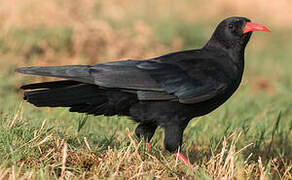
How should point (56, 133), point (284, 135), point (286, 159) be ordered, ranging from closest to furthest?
point (56, 133) < point (286, 159) < point (284, 135)

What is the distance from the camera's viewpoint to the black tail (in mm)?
3637

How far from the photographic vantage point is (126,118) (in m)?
4.65

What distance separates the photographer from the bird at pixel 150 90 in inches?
144

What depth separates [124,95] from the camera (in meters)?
3.75

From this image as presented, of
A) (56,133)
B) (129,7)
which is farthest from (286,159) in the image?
(129,7)

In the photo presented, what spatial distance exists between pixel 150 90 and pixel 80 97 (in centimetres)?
52

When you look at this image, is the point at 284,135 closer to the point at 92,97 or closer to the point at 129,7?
the point at 92,97

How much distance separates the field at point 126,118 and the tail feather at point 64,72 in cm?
36

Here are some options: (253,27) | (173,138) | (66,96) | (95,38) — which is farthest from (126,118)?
(95,38)

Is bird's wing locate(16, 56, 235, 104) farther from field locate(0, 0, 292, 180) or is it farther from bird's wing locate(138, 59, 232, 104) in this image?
field locate(0, 0, 292, 180)

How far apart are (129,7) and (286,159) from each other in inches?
310

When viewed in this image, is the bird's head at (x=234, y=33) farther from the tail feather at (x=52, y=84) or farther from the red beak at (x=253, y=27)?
the tail feather at (x=52, y=84)

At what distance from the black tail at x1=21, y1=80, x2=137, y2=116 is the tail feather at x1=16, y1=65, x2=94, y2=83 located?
0.47 feet

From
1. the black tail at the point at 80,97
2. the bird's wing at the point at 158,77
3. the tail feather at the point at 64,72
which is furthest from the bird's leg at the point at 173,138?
the tail feather at the point at 64,72
